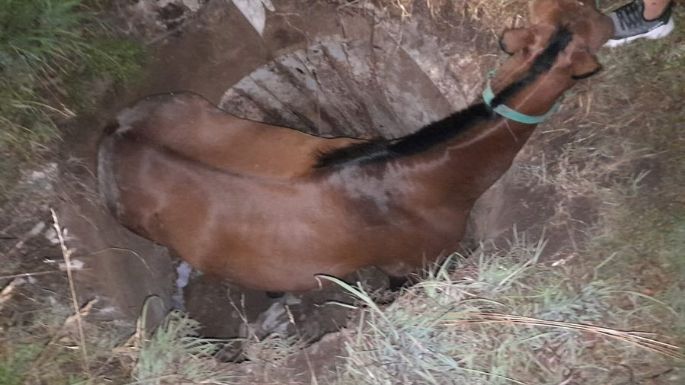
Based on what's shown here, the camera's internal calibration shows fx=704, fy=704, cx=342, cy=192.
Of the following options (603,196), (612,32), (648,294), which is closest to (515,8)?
(612,32)

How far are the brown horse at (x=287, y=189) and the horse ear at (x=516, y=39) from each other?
22 cm

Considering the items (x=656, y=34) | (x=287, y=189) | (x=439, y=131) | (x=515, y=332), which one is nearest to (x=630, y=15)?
(x=656, y=34)

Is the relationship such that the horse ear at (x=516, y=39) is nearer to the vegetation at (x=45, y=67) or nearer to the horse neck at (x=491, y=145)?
the horse neck at (x=491, y=145)

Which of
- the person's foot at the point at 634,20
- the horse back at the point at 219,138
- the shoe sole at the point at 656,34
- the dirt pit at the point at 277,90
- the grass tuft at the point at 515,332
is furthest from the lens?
the dirt pit at the point at 277,90

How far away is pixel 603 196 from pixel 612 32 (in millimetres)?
562

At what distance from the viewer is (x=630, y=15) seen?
2.38m

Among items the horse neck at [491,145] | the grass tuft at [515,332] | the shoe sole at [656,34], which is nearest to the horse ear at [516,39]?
the horse neck at [491,145]

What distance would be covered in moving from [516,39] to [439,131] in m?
0.44

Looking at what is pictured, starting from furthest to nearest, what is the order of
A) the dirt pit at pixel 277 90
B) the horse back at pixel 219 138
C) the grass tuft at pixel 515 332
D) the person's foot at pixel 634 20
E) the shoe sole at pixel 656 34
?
the dirt pit at pixel 277 90
the horse back at pixel 219 138
the shoe sole at pixel 656 34
the person's foot at pixel 634 20
the grass tuft at pixel 515 332

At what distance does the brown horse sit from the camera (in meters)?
2.63

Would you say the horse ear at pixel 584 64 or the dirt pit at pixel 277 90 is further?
the dirt pit at pixel 277 90

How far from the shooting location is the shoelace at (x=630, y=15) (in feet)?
7.78

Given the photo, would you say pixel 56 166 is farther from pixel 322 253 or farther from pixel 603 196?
pixel 603 196

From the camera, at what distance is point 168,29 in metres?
3.14
